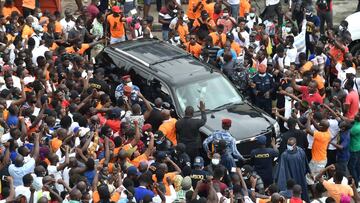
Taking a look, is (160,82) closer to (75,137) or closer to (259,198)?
(75,137)

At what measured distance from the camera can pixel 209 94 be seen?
55.6 feet

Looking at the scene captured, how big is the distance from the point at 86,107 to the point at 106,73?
7.82ft

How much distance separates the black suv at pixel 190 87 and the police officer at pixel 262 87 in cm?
68

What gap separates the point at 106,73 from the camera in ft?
60.1

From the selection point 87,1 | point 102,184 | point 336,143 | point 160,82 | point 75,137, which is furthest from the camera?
point 87,1

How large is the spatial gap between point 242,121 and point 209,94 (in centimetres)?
97

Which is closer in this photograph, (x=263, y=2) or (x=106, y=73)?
(x=106, y=73)

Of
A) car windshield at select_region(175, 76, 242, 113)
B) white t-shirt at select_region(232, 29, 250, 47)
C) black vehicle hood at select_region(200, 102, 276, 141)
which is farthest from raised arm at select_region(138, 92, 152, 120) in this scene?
white t-shirt at select_region(232, 29, 250, 47)

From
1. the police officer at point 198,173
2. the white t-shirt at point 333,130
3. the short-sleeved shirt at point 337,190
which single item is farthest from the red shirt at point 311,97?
the police officer at point 198,173

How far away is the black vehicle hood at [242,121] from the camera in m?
16.0

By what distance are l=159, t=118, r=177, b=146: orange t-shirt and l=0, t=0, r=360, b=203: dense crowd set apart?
3 cm

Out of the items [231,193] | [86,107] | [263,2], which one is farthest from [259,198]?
[263,2]

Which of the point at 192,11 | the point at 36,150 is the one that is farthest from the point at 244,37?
the point at 36,150

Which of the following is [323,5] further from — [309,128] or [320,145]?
[320,145]
